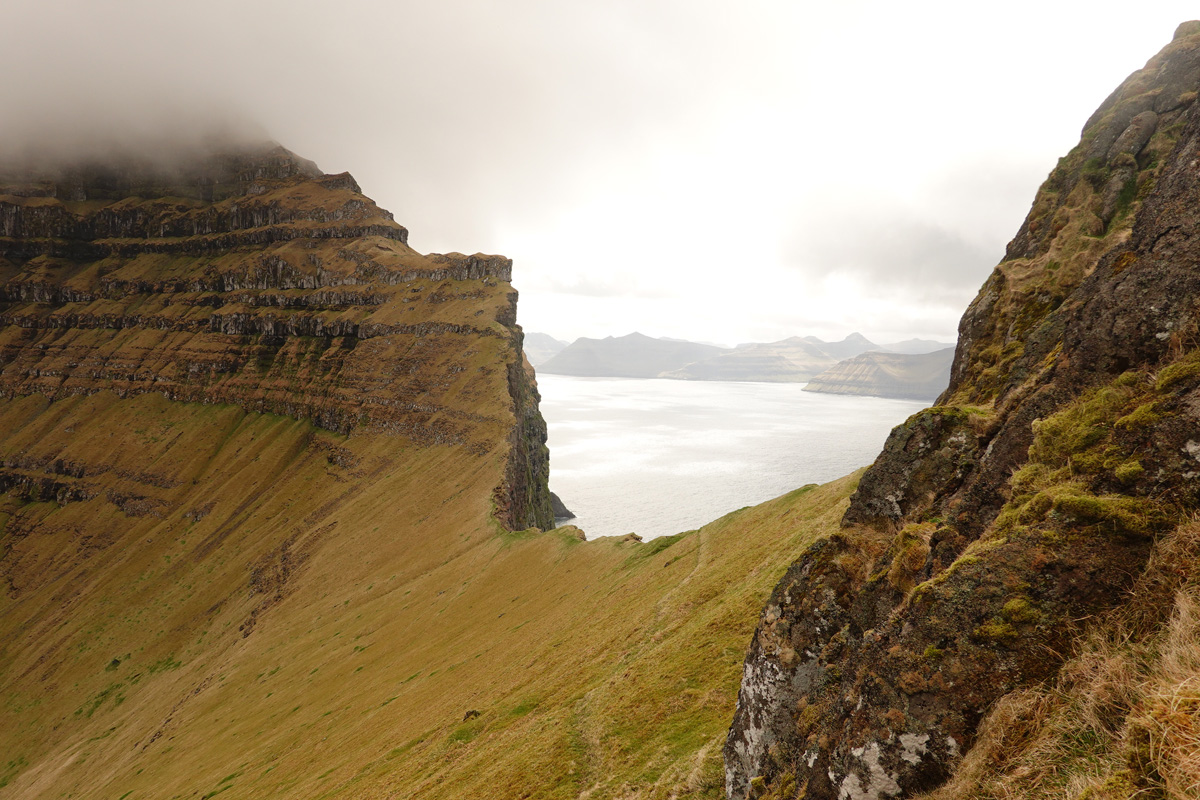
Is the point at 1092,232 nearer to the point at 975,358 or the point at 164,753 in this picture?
the point at 975,358

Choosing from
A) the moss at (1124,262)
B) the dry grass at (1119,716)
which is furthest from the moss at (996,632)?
the moss at (1124,262)

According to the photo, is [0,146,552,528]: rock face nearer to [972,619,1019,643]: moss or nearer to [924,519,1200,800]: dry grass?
[972,619,1019,643]: moss

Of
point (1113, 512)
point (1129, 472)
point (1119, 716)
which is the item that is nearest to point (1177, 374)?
point (1129, 472)

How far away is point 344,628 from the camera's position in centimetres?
6425

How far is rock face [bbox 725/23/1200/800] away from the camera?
25.8 ft

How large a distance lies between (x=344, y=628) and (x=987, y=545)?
238 feet

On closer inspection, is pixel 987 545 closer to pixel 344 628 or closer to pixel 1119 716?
pixel 1119 716

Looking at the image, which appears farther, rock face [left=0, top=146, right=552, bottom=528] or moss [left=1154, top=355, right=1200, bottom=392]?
rock face [left=0, top=146, right=552, bottom=528]

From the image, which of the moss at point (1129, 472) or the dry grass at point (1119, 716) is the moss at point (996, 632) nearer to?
the dry grass at point (1119, 716)

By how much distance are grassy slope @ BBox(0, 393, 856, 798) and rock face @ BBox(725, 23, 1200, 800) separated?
5.63 metres

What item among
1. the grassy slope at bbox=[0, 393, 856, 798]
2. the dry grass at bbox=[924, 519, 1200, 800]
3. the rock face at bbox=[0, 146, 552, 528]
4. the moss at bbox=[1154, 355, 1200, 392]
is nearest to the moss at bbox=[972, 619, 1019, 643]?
the dry grass at bbox=[924, 519, 1200, 800]

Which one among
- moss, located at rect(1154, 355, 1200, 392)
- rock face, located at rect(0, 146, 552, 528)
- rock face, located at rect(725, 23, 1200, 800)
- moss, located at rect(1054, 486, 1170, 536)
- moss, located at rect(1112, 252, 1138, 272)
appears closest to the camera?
moss, located at rect(1054, 486, 1170, 536)

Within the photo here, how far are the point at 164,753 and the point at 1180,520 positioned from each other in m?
86.4

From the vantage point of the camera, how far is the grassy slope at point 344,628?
22.2 metres
